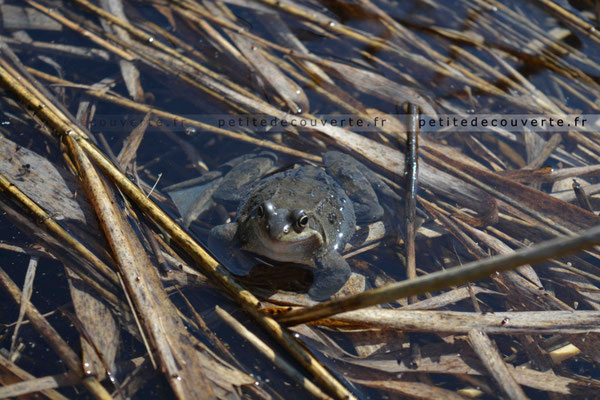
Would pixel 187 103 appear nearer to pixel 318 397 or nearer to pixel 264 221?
pixel 264 221

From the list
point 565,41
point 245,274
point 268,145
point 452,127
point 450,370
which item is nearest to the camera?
point 450,370

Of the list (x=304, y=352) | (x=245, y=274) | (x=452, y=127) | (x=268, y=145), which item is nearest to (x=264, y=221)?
(x=245, y=274)

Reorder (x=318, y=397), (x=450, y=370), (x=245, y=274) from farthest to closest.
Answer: (x=245, y=274), (x=450, y=370), (x=318, y=397)

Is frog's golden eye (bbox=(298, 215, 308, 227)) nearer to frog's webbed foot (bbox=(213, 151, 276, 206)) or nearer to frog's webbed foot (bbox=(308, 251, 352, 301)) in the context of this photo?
frog's webbed foot (bbox=(308, 251, 352, 301))

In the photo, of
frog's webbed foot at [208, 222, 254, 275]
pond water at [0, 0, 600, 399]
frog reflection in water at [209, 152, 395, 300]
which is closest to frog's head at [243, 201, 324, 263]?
frog reflection in water at [209, 152, 395, 300]

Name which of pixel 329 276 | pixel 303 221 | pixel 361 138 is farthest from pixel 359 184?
pixel 303 221

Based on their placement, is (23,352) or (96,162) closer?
(23,352)

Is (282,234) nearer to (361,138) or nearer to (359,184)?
(359,184)

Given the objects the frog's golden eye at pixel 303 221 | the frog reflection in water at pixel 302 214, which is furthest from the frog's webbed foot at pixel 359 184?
the frog's golden eye at pixel 303 221

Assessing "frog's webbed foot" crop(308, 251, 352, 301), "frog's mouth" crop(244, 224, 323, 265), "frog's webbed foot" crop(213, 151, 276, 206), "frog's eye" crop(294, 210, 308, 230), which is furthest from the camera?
"frog's webbed foot" crop(213, 151, 276, 206)
